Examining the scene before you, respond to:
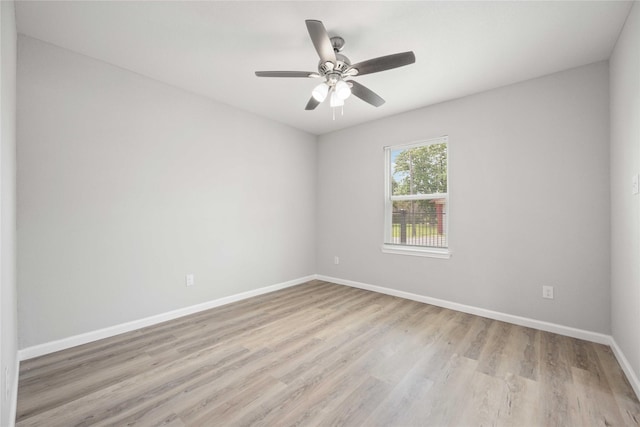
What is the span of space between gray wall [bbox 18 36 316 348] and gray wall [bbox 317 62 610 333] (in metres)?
2.20

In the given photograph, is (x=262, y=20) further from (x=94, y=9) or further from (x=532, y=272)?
(x=532, y=272)

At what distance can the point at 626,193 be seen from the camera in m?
2.01

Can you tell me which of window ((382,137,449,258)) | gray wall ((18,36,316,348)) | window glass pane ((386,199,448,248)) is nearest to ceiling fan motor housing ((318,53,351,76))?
gray wall ((18,36,316,348))

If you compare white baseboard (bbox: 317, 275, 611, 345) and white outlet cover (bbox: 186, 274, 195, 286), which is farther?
white outlet cover (bbox: 186, 274, 195, 286)

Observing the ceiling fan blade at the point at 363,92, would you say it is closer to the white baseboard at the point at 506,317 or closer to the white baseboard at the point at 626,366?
the white baseboard at the point at 506,317

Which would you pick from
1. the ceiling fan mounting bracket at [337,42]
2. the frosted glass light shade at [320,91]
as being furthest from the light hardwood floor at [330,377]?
the ceiling fan mounting bracket at [337,42]

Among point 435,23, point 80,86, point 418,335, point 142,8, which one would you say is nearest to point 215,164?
point 80,86

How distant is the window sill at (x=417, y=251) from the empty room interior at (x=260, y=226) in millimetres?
73

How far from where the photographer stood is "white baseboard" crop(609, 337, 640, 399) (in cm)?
174

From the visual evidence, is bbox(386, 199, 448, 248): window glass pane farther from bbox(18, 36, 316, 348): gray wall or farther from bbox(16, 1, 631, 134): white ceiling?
bbox(18, 36, 316, 348): gray wall

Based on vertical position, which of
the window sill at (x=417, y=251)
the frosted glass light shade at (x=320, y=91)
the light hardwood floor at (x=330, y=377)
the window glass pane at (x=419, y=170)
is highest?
the frosted glass light shade at (x=320, y=91)

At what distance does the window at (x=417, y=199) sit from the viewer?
352 centimetres

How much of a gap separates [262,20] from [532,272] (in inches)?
135

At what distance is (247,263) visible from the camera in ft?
12.3
